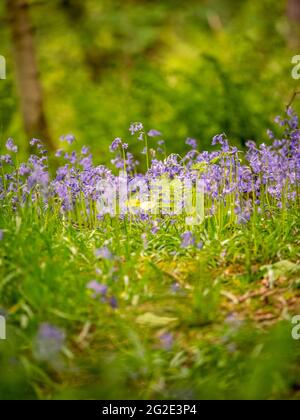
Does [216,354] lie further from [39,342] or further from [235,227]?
[235,227]

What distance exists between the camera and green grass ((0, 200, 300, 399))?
8.98 feet

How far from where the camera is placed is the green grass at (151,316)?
2736mm

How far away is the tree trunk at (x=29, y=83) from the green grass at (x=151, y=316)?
5.00 meters

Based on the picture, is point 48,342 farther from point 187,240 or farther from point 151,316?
point 187,240

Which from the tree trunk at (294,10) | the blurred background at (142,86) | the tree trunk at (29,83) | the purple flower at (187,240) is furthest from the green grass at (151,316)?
the tree trunk at (294,10)

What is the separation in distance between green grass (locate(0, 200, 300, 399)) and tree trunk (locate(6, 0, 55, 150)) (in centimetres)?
500

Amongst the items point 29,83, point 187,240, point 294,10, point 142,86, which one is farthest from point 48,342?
point 294,10

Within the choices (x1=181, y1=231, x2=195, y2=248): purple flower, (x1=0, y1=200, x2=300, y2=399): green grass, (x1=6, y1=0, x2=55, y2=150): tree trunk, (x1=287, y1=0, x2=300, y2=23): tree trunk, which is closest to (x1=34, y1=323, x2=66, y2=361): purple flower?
(x1=0, y1=200, x2=300, y2=399): green grass

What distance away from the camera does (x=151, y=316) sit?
319 cm

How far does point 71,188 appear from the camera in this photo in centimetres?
456

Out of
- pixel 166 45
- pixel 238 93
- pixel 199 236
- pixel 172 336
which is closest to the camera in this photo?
pixel 172 336

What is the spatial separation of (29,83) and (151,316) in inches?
258

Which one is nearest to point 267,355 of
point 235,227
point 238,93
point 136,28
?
point 235,227

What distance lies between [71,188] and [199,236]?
1.27 metres
